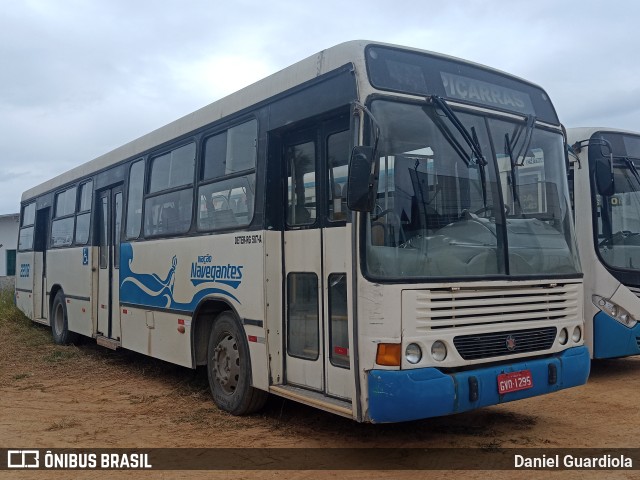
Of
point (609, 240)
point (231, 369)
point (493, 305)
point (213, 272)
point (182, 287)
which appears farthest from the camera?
point (609, 240)

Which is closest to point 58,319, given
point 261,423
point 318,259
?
point 261,423

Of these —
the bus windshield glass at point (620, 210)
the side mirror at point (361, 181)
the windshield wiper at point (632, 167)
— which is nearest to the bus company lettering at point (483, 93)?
the side mirror at point (361, 181)

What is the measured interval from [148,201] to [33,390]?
2.82 metres

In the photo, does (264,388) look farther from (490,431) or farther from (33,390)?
(33,390)

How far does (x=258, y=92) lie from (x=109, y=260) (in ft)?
15.2

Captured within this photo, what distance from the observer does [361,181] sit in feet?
15.7

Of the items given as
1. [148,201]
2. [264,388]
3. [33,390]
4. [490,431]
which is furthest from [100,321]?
[490,431]

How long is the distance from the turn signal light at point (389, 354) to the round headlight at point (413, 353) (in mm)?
69

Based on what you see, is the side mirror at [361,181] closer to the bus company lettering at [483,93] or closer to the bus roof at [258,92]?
the bus roof at [258,92]

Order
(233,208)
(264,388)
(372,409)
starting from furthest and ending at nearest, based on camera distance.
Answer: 1. (233,208)
2. (264,388)
3. (372,409)

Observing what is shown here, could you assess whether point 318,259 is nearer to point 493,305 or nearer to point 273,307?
point 273,307

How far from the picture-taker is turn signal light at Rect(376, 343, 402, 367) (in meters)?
4.86

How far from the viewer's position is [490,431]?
6.23m

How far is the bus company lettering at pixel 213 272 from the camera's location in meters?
6.58
